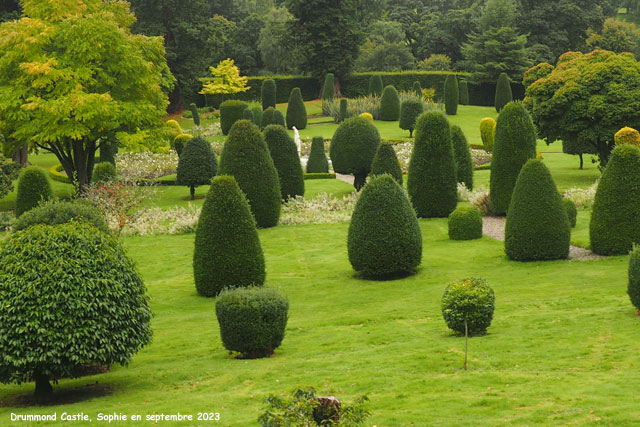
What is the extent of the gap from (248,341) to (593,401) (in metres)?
5.72

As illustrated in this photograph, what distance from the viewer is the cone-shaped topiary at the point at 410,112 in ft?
169

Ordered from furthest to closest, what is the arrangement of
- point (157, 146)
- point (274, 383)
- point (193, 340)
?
1. point (157, 146)
2. point (193, 340)
3. point (274, 383)

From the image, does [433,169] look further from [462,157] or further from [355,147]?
[355,147]

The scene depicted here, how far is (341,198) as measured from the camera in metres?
32.8

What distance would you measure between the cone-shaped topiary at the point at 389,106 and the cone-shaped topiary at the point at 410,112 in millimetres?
8539

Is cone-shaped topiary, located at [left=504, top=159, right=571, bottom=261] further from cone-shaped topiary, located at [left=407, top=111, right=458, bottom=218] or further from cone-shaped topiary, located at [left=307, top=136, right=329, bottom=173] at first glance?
cone-shaped topiary, located at [left=307, top=136, right=329, bottom=173]

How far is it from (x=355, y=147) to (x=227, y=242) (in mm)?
14638

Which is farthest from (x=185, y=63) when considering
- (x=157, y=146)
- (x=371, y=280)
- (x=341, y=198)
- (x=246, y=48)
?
(x=371, y=280)

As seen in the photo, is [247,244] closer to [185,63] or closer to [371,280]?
[371,280]

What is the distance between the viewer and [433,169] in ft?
89.7

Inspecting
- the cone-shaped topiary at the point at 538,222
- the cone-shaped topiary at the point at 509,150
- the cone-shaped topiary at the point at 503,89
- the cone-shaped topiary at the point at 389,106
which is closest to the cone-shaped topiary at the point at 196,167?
the cone-shaped topiary at the point at 509,150

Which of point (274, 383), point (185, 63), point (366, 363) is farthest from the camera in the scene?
point (185, 63)

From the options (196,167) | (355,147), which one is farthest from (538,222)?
(196,167)

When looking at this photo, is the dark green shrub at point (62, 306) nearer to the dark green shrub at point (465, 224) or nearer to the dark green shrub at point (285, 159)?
the dark green shrub at point (465, 224)
